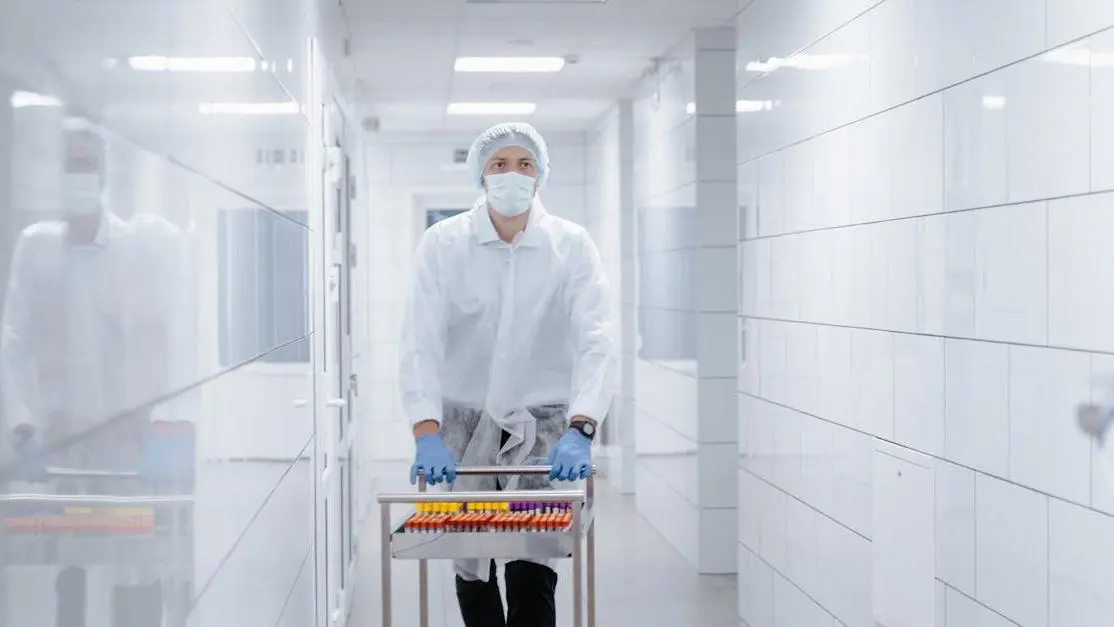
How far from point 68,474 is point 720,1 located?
4746 millimetres

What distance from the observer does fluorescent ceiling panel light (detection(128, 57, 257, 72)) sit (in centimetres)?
142

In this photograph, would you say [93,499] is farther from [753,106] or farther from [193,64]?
[753,106]

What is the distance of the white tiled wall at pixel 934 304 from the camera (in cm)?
227

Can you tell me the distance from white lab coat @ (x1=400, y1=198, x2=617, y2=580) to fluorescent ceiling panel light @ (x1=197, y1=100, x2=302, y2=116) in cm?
49

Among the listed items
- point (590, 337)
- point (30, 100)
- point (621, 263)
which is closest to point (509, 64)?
point (621, 263)

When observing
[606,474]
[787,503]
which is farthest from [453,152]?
[787,503]

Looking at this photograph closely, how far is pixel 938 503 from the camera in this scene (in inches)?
115

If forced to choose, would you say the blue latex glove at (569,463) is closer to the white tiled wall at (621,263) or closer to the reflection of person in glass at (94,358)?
the reflection of person in glass at (94,358)

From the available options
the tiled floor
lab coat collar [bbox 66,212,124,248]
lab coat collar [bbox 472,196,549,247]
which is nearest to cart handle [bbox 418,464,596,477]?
lab coat collar [bbox 472,196,549,247]

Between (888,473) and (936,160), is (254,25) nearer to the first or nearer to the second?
(936,160)

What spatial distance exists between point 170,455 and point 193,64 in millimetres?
531

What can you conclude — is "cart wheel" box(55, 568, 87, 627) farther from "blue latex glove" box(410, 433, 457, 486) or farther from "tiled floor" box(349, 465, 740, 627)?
"tiled floor" box(349, 465, 740, 627)

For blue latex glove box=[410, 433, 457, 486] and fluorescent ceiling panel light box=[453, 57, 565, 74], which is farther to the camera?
fluorescent ceiling panel light box=[453, 57, 565, 74]

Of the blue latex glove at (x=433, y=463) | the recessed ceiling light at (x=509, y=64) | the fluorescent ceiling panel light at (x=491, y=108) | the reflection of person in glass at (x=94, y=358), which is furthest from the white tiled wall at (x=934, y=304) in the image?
the fluorescent ceiling panel light at (x=491, y=108)
